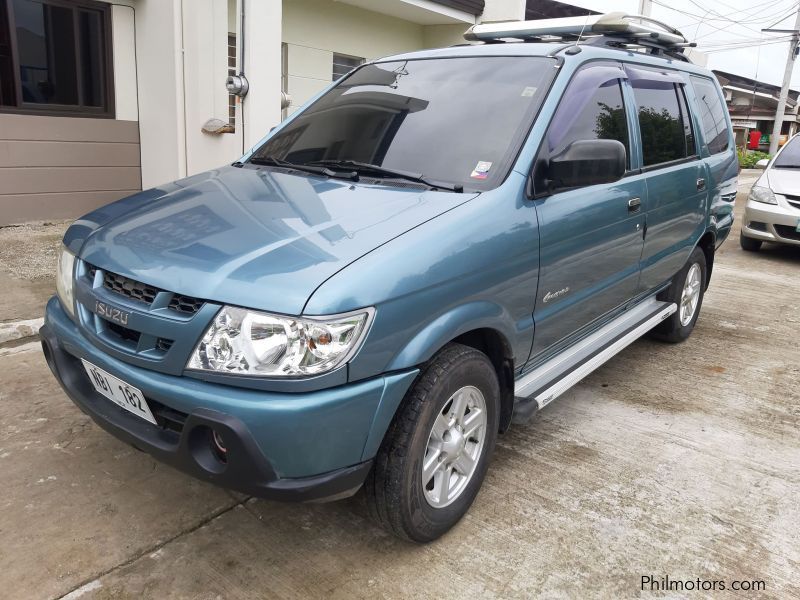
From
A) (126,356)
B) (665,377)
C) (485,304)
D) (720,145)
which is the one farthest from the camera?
(720,145)

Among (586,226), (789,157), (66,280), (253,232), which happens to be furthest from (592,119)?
(789,157)

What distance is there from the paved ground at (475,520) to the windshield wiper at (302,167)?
57.2 inches

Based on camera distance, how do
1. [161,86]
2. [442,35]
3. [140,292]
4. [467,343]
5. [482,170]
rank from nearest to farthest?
[140,292] < [467,343] < [482,170] < [161,86] < [442,35]

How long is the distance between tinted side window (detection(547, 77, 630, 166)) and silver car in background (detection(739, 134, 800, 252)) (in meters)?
5.60

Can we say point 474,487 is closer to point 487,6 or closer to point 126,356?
point 126,356

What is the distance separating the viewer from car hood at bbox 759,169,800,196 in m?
8.24

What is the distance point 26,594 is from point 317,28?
31.1 ft

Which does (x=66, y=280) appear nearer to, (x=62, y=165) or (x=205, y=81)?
(x=205, y=81)

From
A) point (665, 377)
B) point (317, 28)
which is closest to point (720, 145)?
point (665, 377)

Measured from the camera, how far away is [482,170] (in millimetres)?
2887

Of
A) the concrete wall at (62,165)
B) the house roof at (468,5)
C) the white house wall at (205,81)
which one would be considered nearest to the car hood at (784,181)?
the house roof at (468,5)

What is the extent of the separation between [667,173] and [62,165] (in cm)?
610

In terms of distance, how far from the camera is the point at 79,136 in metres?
7.28

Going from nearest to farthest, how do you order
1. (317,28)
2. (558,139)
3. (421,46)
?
(558,139), (317,28), (421,46)
